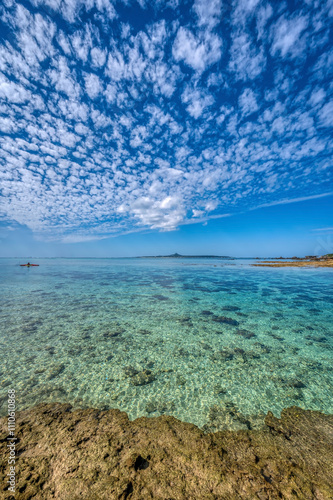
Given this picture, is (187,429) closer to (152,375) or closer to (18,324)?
(152,375)

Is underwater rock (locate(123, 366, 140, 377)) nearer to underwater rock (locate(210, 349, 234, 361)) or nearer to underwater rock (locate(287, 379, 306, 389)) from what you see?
underwater rock (locate(210, 349, 234, 361))

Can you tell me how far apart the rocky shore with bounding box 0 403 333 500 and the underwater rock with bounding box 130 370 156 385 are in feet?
5.10

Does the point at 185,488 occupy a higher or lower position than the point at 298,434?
higher

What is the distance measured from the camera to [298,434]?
15.3 feet

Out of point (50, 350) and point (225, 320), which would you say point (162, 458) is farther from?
point (225, 320)

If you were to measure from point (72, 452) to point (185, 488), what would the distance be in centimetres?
245

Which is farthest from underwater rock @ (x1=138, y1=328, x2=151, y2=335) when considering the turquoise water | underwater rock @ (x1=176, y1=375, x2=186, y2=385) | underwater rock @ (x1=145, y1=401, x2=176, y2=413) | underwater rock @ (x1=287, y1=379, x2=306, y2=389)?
underwater rock @ (x1=287, y1=379, x2=306, y2=389)

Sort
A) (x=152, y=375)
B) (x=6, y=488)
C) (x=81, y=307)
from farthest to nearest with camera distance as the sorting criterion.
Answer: (x=81, y=307), (x=152, y=375), (x=6, y=488)

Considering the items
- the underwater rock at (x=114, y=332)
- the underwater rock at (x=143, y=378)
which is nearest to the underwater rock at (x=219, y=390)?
the underwater rock at (x=143, y=378)

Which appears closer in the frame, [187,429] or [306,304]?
[187,429]

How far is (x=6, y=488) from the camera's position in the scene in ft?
10.7

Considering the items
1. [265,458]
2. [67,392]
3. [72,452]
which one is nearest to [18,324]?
[67,392]

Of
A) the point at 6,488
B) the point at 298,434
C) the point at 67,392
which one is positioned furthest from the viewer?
the point at 67,392

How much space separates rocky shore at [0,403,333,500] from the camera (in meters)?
3.29
